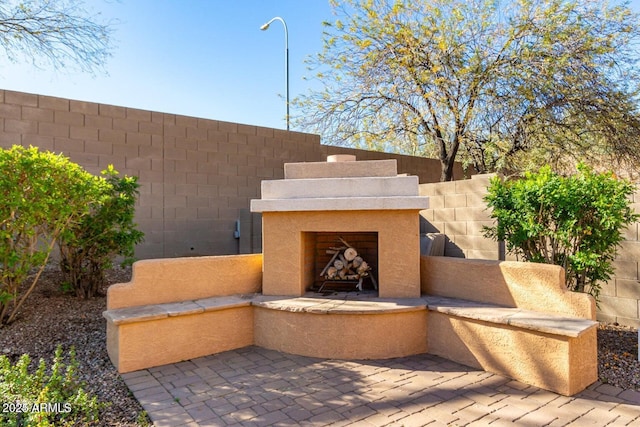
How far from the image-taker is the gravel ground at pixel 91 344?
3134mm

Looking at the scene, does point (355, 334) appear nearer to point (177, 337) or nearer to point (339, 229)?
point (339, 229)

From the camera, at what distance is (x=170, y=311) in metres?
3.92

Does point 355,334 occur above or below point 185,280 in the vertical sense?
below

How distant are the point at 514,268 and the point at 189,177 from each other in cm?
607

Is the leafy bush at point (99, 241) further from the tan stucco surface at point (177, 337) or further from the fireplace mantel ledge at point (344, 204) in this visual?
the fireplace mantel ledge at point (344, 204)

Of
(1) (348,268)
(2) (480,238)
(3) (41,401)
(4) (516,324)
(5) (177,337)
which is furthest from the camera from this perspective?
(2) (480,238)

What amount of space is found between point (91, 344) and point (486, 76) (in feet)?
27.4

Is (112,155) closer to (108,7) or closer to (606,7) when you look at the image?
(108,7)

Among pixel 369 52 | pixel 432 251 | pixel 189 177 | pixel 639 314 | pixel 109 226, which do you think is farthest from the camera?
pixel 369 52

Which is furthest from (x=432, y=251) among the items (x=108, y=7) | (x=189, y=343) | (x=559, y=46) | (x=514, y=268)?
(x=108, y=7)

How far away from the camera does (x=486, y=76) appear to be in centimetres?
796

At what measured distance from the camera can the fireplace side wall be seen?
14.4ft

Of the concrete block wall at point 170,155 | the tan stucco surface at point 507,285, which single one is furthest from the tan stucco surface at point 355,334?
the concrete block wall at point 170,155

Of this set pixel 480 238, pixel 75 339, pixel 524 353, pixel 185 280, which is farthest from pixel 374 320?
pixel 75 339
